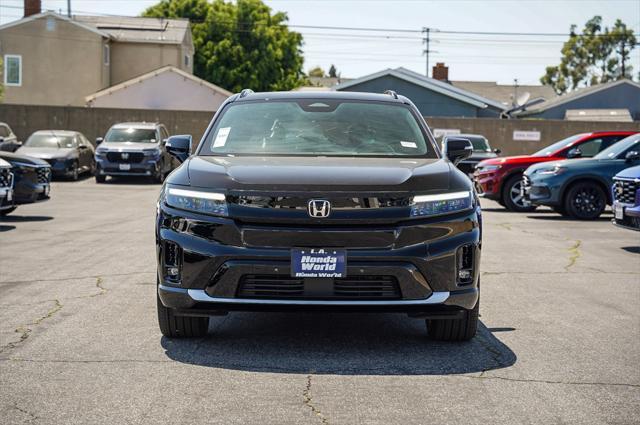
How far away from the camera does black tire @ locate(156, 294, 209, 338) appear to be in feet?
21.3

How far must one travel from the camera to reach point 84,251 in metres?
12.0

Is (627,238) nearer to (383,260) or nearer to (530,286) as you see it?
(530,286)

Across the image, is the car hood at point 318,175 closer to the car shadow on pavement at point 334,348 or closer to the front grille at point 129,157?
the car shadow on pavement at point 334,348

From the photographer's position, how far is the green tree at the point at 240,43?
68938mm

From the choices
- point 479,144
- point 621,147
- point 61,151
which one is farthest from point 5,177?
point 479,144

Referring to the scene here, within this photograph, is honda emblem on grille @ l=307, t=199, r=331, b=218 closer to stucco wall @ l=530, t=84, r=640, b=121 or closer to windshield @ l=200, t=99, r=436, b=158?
windshield @ l=200, t=99, r=436, b=158

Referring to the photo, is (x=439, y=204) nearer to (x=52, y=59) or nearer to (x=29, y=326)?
(x=29, y=326)

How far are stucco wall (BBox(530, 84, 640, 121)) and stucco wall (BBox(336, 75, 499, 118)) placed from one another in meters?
13.6

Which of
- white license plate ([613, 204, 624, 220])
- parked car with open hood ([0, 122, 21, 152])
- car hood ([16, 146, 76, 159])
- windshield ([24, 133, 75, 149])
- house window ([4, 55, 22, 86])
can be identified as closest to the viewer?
white license plate ([613, 204, 624, 220])

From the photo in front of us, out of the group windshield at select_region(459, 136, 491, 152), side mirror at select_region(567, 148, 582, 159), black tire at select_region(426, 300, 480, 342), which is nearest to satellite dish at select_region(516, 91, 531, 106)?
windshield at select_region(459, 136, 491, 152)

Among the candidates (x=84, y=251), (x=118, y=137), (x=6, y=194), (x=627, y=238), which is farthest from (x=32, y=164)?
(x=118, y=137)

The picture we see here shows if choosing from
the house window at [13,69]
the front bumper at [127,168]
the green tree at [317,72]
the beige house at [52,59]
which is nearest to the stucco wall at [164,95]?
the beige house at [52,59]

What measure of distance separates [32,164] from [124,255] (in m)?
5.53

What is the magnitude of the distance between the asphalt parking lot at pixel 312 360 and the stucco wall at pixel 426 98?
41.9 m
